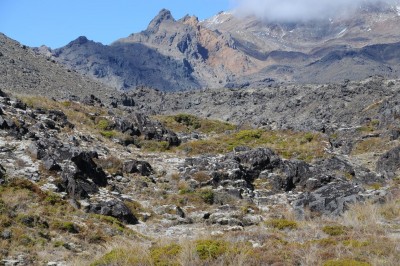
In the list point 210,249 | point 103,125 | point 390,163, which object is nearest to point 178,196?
point 210,249

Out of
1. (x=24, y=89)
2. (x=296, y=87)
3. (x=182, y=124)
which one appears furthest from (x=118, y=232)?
(x=296, y=87)

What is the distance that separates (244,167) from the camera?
26.4m

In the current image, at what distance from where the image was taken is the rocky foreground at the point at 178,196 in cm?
1015

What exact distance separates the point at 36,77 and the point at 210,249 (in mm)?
86133

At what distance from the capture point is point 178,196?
71.0 ft

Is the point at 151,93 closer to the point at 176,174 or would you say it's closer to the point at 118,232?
the point at 176,174

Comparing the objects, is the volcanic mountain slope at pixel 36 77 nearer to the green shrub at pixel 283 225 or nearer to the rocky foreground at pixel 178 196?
the rocky foreground at pixel 178 196

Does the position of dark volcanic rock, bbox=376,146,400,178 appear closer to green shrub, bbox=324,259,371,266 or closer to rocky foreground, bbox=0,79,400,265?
rocky foreground, bbox=0,79,400,265

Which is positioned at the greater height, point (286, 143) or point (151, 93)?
point (151, 93)

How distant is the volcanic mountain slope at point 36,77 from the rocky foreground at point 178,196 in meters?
41.8

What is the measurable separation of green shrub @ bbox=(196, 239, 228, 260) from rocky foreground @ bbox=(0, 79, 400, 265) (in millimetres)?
23

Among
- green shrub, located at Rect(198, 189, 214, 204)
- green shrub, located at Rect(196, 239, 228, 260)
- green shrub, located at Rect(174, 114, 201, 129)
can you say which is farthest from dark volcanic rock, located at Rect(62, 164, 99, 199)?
green shrub, located at Rect(174, 114, 201, 129)

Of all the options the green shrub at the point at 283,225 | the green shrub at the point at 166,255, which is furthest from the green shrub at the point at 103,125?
the green shrub at the point at 166,255

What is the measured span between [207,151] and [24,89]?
178 feet
